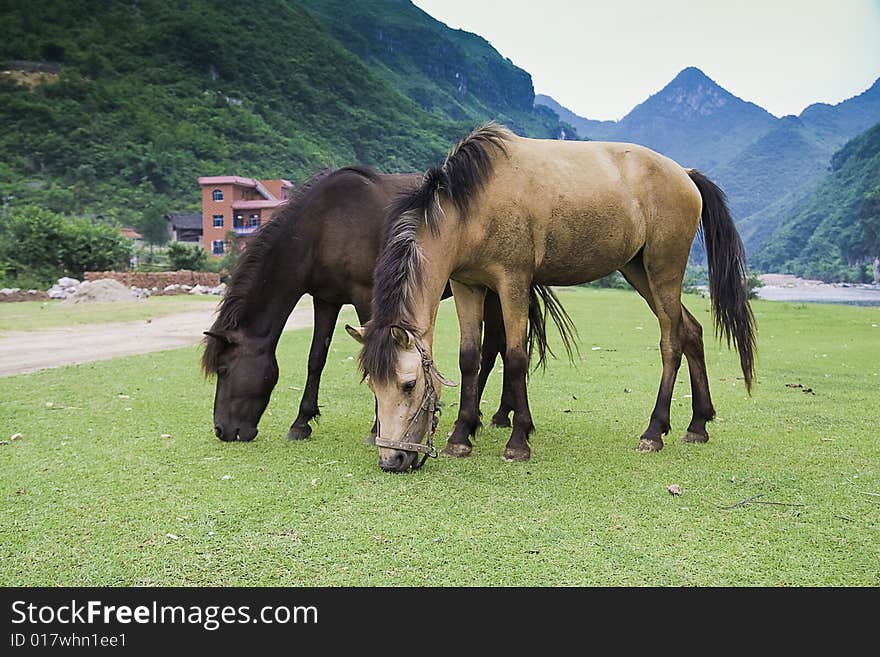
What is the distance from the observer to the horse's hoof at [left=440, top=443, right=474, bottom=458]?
17.2 ft

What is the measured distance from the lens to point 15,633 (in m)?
2.52

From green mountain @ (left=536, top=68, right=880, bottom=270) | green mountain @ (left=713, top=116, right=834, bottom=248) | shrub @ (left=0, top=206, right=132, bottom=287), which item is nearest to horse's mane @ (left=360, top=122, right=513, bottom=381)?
shrub @ (left=0, top=206, right=132, bottom=287)

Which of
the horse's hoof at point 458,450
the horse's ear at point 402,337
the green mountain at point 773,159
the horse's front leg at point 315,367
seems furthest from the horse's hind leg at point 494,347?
the green mountain at point 773,159

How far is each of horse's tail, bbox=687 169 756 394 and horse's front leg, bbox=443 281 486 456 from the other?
2.25 meters

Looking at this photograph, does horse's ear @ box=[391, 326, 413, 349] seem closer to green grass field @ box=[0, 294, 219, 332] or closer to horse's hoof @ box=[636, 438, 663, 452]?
horse's hoof @ box=[636, 438, 663, 452]

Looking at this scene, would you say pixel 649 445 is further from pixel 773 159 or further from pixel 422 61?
pixel 422 61

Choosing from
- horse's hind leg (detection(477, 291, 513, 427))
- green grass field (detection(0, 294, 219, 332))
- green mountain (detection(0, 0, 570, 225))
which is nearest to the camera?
horse's hind leg (detection(477, 291, 513, 427))

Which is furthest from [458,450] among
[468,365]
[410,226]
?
[410,226]

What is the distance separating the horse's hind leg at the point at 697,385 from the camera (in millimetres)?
5750

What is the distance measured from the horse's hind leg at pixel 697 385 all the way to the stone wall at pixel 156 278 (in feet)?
87.8

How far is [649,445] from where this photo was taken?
5.40 metres

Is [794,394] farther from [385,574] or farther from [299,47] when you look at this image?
[299,47]

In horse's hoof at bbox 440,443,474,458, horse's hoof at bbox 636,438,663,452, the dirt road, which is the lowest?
the dirt road

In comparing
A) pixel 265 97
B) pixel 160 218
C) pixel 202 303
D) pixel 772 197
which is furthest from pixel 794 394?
pixel 772 197
